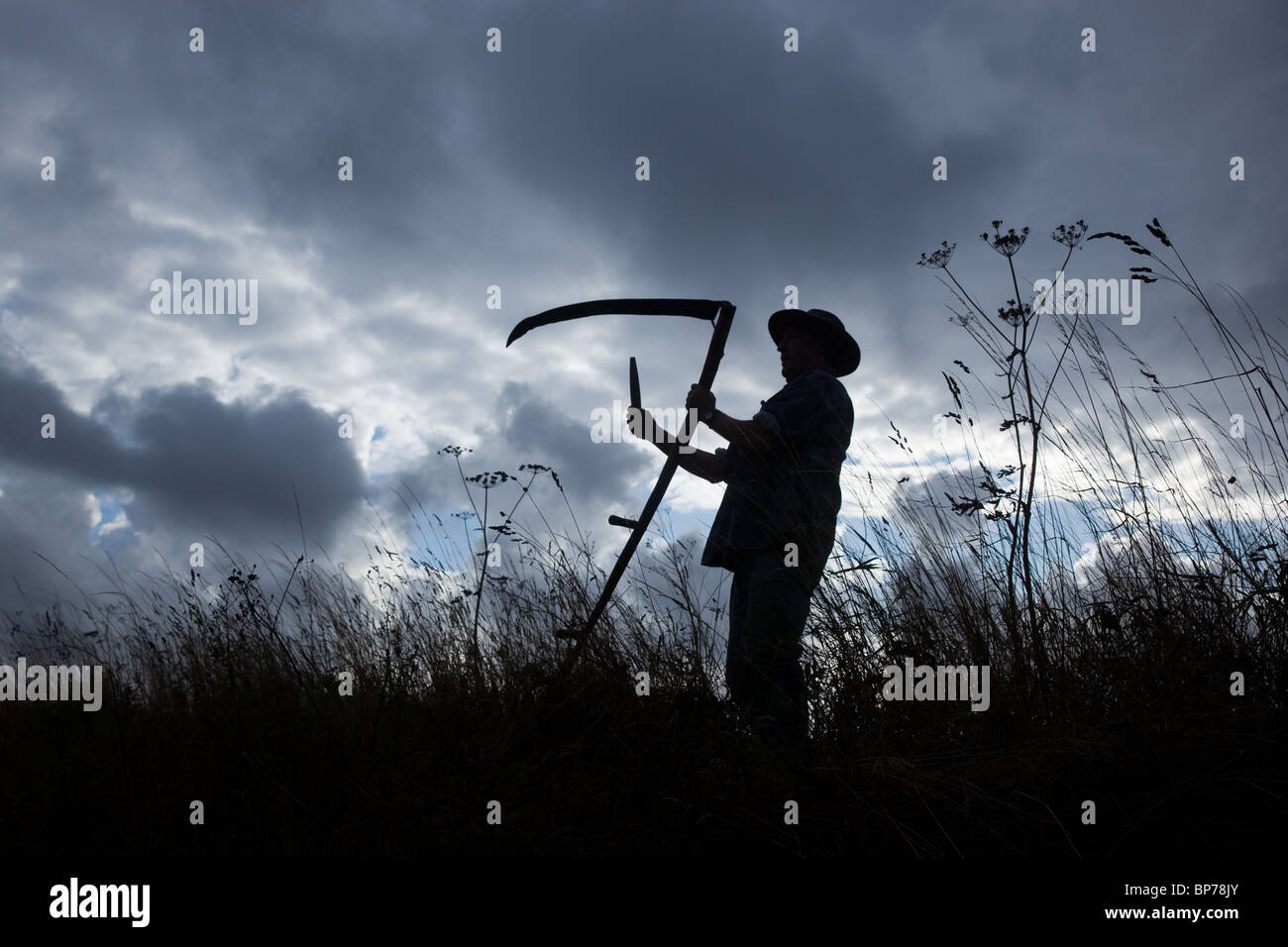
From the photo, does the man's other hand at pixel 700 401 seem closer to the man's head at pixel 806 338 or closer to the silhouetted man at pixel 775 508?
the silhouetted man at pixel 775 508

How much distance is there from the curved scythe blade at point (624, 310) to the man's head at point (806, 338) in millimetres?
562

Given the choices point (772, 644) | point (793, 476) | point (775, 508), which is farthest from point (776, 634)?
point (793, 476)

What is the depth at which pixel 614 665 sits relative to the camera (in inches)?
136

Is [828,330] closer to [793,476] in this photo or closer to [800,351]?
[800,351]

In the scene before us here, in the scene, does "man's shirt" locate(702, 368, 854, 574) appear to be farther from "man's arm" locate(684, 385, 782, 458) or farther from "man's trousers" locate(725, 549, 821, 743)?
"man's trousers" locate(725, 549, 821, 743)

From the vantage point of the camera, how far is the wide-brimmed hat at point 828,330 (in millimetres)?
4113

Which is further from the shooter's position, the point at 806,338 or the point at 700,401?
the point at 806,338

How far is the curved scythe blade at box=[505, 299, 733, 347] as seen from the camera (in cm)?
378

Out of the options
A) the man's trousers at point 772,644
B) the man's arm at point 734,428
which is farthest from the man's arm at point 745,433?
the man's trousers at point 772,644

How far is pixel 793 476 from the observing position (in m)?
3.68

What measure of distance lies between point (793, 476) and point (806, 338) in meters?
0.90
